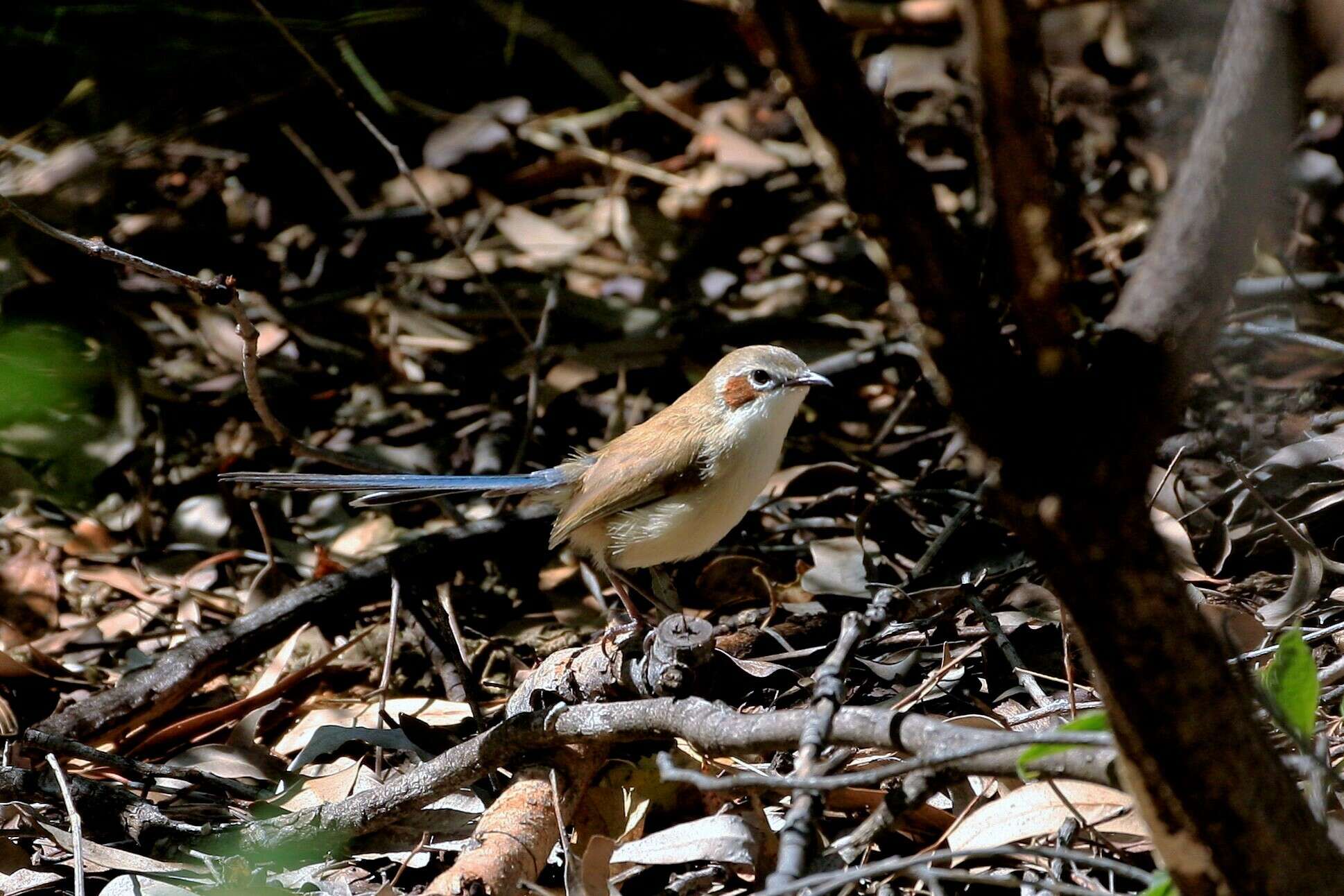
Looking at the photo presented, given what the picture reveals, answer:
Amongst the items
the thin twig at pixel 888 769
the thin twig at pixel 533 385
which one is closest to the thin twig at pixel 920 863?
the thin twig at pixel 888 769

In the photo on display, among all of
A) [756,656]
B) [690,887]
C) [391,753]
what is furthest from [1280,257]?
[391,753]

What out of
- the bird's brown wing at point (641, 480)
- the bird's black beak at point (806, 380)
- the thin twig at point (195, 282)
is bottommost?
the bird's brown wing at point (641, 480)

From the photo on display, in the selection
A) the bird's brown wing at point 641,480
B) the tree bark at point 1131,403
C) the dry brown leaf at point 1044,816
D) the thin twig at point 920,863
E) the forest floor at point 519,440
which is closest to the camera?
the tree bark at point 1131,403

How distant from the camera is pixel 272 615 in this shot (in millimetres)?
4660

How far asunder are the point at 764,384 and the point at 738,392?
A: 0.11 meters

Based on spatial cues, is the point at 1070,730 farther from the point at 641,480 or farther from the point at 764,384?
the point at 764,384

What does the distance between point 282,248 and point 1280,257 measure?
525cm

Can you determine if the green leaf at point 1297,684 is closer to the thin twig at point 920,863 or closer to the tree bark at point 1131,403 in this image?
the tree bark at point 1131,403

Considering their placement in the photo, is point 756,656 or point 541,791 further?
point 756,656

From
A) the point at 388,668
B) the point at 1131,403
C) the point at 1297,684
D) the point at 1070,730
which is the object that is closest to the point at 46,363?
the point at 388,668

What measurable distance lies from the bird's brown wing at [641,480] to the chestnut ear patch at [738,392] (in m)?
0.21

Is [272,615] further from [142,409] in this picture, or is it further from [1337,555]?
[1337,555]

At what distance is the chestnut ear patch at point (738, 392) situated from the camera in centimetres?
499

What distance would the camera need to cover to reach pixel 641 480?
4816 millimetres
